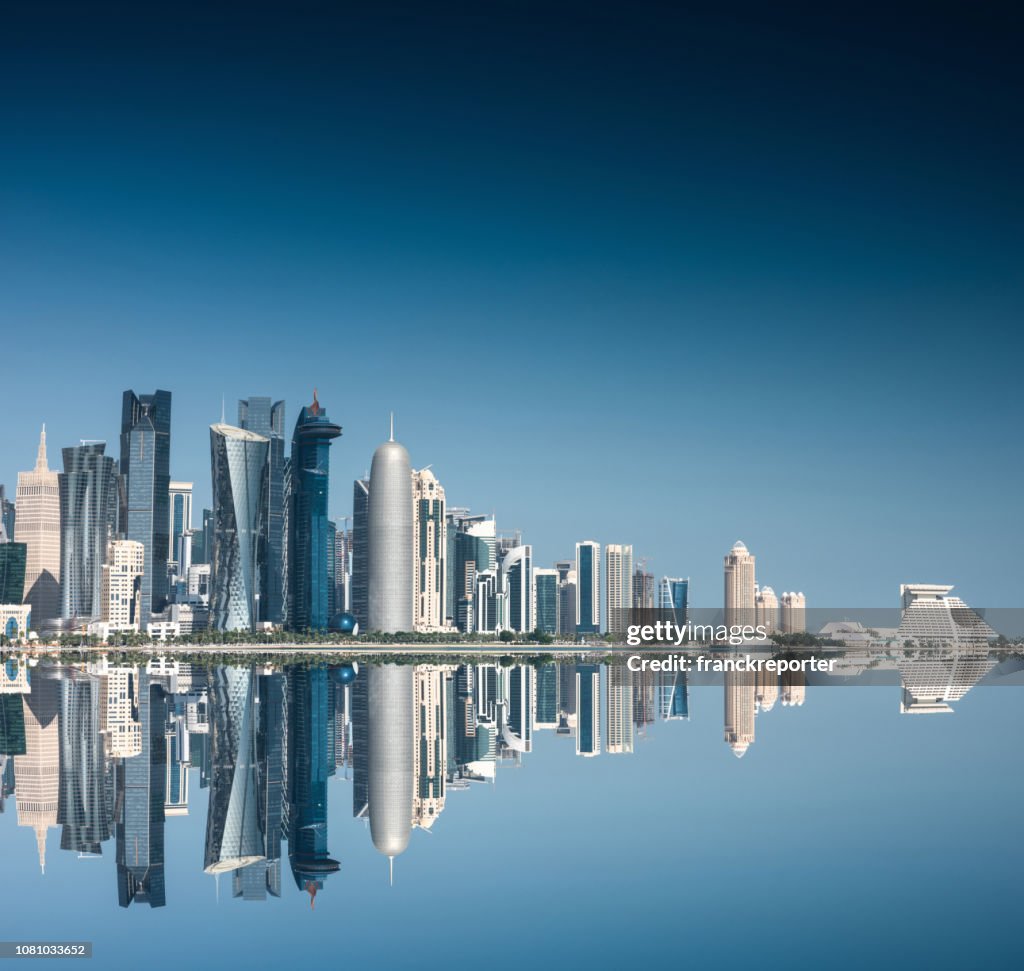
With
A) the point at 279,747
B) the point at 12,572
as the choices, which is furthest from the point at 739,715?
the point at 12,572

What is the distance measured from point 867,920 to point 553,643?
168 m

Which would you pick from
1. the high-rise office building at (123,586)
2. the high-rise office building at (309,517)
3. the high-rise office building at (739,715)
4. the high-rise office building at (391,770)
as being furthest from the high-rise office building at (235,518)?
the high-rise office building at (391,770)

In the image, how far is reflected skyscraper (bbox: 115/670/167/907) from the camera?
2116cm

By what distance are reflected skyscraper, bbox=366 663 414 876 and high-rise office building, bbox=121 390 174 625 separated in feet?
450

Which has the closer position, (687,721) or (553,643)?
(687,721)

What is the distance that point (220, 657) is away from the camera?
134125mm

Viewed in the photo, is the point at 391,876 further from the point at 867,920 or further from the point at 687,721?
the point at 687,721

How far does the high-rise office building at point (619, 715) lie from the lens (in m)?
42.0

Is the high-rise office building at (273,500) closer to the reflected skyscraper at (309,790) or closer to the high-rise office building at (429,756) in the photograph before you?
the high-rise office building at (429,756)

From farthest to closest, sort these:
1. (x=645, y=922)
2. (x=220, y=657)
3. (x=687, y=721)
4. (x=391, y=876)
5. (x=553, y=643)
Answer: (x=553, y=643), (x=220, y=657), (x=687, y=721), (x=391, y=876), (x=645, y=922)

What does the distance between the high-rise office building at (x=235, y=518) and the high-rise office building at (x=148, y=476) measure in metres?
24.1

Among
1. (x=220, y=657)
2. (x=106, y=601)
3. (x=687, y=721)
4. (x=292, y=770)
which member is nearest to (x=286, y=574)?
(x=106, y=601)

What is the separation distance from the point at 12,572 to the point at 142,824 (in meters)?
179

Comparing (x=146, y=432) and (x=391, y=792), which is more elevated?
(x=146, y=432)
